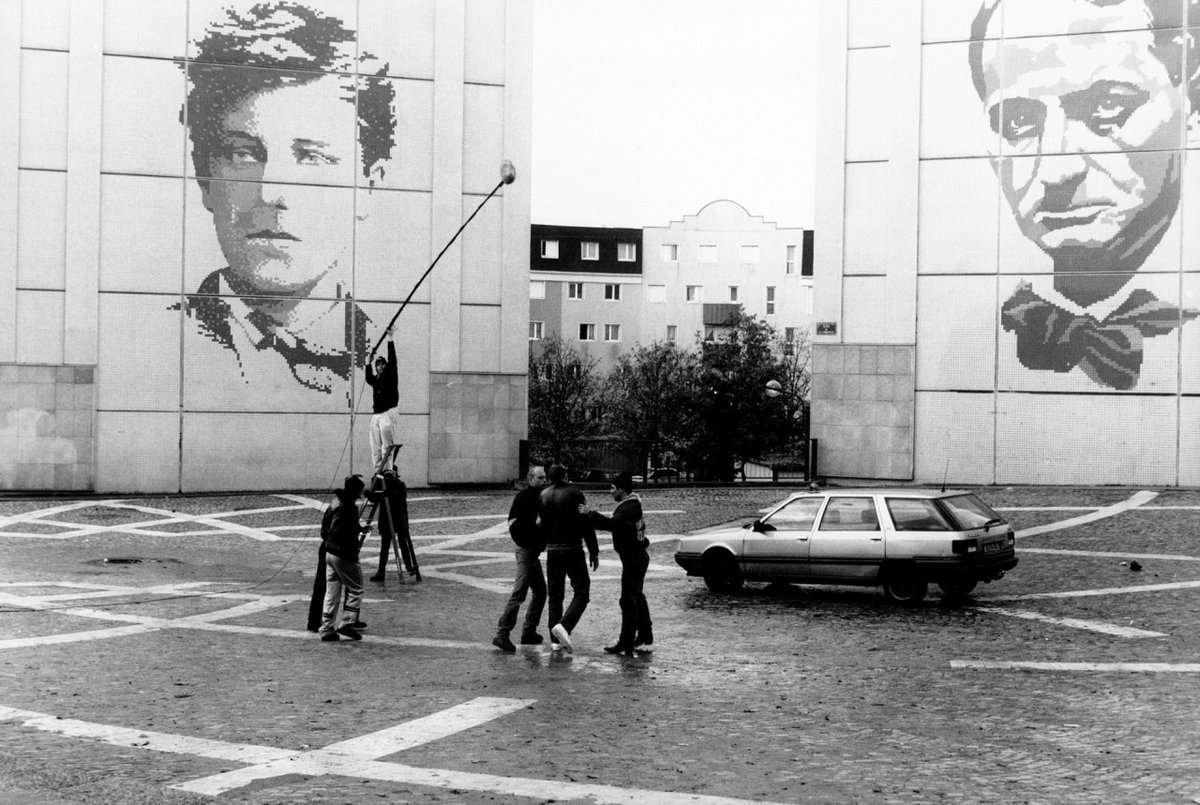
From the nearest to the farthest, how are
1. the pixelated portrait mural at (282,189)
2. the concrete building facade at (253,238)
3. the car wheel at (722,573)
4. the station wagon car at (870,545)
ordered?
the station wagon car at (870,545) < the car wheel at (722,573) < the concrete building facade at (253,238) < the pixelated portrait mural at (282,189)

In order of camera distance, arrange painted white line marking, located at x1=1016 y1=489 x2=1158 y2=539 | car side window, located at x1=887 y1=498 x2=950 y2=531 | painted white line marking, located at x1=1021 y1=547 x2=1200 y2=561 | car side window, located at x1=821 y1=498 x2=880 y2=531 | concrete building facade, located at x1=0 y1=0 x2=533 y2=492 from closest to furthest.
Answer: car side window, located at x1=887 y1=498 x2=950 y2=531
car side window, located at x1=821 y1=498 x2=880 y2=531
painted white line marking, located at x1=1021 y1=547 x2=1200 y2=561
painted white line marking, located at x1=1016 y1=489 x2=1158 y2=539
concrete building facade, located at x1=0 y1=0 x2=533 y2=492

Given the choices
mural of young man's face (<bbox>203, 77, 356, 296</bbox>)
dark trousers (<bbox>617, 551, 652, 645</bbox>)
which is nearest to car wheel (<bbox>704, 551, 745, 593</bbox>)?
dark trousers (<bbox>617, 551, 652, 645</bbox>)

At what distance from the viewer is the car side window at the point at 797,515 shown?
17438mm

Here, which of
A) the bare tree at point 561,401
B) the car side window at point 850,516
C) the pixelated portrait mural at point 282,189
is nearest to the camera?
the car side window at point 850,516

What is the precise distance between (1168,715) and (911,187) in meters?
22.0

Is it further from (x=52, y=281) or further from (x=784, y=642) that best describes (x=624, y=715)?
(x=52, y=281)

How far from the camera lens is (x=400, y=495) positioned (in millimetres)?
18719

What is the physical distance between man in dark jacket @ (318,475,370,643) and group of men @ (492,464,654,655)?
5.22 feet

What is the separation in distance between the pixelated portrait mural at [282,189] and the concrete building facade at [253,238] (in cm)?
5

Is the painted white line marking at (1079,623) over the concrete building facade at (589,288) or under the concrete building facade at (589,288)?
under

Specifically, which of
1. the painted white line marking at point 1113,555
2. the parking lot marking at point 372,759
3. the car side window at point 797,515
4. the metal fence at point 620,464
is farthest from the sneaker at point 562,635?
the metal fence at point 620,464

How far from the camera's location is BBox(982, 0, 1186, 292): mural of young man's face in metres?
29.3

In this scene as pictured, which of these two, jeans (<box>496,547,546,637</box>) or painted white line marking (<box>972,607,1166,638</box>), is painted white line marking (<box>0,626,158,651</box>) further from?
painted white line marking (<box>972,607,1166,638</box>)

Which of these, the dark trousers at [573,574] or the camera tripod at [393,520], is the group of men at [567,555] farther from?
the camera tripod at [393,520]
